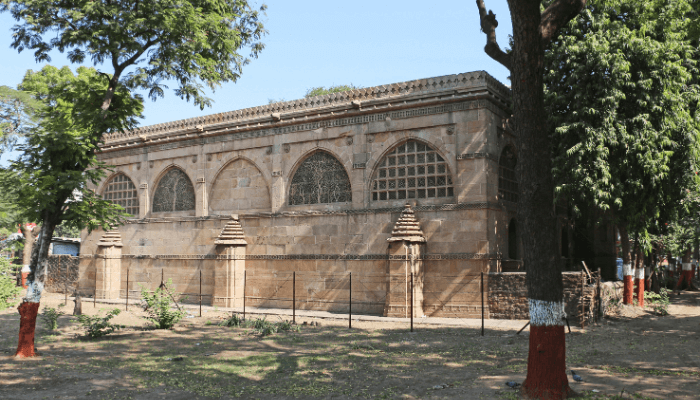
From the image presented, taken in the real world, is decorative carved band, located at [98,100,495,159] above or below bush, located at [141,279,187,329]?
above

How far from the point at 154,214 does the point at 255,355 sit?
14.1 m

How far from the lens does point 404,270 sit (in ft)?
54.1

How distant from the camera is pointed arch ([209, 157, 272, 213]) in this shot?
2069cm

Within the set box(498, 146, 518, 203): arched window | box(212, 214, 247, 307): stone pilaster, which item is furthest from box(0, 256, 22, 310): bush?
box(498, 146, 518, 203): arched window

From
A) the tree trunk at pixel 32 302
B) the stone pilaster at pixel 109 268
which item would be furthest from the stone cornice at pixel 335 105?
the tree trunk at pixel 32 302

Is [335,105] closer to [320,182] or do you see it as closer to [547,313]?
[320,182]

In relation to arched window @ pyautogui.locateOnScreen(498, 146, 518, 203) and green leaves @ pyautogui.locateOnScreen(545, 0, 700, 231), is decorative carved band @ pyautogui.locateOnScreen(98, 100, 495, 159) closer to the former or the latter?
arched window @ pyautogui.locateOnScreen(498, 146, 518, 203)

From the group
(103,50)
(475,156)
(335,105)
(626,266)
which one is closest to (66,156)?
(103,50)

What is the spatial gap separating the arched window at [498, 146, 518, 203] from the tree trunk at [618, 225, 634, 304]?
363cm

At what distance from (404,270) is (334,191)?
4.25 metres

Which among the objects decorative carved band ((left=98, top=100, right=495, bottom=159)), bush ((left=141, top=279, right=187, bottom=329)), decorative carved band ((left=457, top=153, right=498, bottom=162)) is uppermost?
decorative carved band ((left=98, top=100, right=495, bottom=159))

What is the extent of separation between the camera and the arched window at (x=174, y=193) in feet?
74.1

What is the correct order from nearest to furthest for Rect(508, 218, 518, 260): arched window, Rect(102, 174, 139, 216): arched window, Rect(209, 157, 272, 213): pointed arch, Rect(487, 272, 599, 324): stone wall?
Rect(487, 272, 599, 324): stone wall
Rect(508, 218, 518, 260): arched window
Rect(209, 157, 272, 213): pointed arch
Rect(102, 174, 139, 216): arched window

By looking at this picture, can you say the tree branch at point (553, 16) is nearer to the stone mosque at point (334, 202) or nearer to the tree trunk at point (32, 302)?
the stone mosque at point (334, 202)
